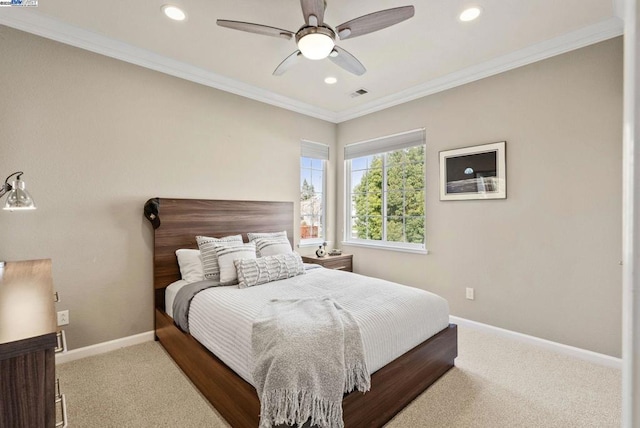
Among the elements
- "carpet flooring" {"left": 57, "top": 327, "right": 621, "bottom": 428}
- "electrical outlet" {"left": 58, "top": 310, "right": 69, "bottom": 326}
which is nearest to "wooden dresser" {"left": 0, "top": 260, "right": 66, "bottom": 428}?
"carpet flooring" {"left": 57, "top": 327, "right": 621, "bottom": 428}

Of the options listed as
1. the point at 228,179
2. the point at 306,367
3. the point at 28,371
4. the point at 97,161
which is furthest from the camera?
the point at 228,179

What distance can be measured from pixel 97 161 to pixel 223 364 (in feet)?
7.08

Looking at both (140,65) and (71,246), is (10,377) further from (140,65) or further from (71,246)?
(140,65)

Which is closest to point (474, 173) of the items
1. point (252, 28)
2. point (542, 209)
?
point (542, 209)

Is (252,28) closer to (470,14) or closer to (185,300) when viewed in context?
(470,14)

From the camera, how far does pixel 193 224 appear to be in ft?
10.6

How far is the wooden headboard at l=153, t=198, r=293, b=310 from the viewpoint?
3023mm

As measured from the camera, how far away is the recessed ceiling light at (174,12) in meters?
2.28

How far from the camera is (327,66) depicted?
124 inches

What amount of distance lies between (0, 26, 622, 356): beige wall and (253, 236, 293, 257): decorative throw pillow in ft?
2.49

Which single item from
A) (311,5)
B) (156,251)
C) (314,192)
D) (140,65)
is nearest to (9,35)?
(140,65)

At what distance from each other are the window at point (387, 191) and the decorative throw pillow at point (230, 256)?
1.98 metres

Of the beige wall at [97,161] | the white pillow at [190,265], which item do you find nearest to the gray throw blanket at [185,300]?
the white pillow at [190,265]

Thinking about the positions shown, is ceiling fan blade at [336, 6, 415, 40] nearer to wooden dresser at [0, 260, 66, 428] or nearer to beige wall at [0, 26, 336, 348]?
beige wall at [0, 26, 336, 348]
